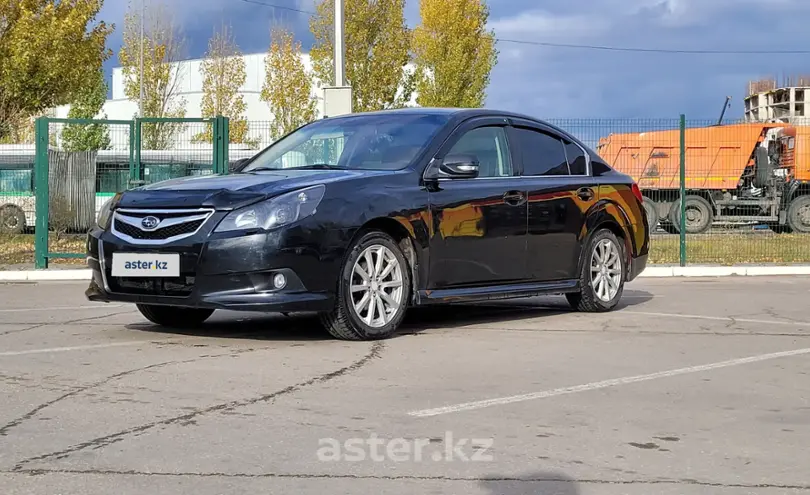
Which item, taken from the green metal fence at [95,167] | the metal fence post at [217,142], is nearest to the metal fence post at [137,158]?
the green metal fence at [95,167]

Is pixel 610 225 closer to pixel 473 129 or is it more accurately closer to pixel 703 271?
pixel 473 129

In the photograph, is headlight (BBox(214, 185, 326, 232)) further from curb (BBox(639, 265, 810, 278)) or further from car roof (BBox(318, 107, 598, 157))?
curb (BBox(639, 265, 810, 278))

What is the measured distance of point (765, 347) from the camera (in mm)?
8000

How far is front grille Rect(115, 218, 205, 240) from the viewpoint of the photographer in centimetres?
762

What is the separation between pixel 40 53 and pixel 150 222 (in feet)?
49.1

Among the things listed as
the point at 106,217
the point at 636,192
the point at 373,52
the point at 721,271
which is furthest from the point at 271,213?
the point at 373,52

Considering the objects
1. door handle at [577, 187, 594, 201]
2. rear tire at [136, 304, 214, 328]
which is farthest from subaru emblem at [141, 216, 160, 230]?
door handle at [577, 187, 594, 201]

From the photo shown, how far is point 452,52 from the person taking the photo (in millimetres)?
43594

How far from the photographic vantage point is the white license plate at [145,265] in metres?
7.62

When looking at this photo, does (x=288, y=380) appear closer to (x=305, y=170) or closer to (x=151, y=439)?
(x=151, y=439)

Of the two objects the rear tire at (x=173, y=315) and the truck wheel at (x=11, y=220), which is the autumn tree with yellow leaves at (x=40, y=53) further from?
the rear tire at (x=173, y=315)

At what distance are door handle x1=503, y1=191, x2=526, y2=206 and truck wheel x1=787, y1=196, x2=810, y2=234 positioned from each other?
55.1ft

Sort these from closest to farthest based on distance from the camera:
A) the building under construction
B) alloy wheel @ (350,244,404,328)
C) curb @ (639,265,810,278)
Result: alloy wheel @ (350,244,404,328) < curb @ (639,265,810,278) < the building under construction

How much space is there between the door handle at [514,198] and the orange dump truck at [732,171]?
1486 centimetres
